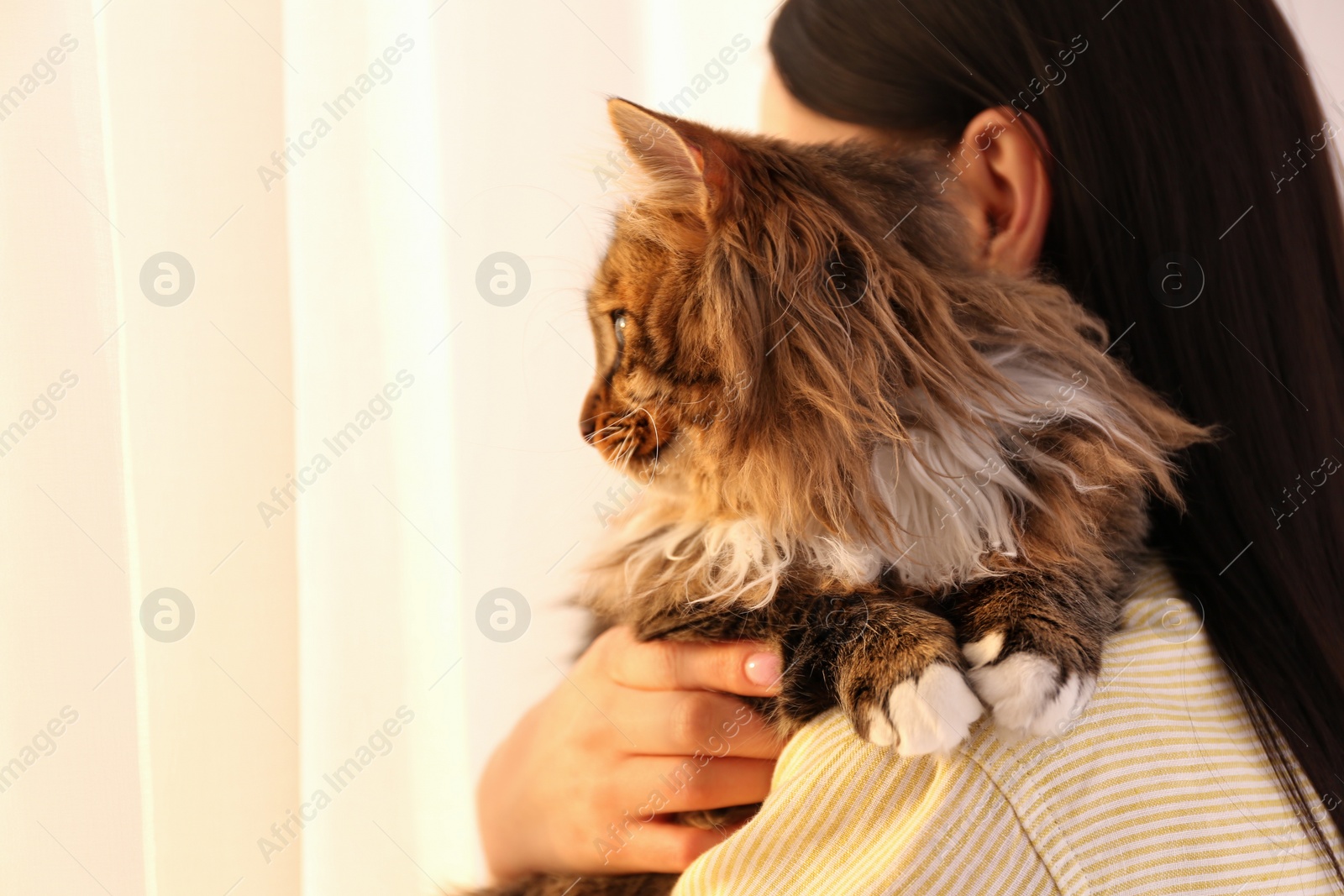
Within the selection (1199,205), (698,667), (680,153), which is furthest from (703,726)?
(1199,205)

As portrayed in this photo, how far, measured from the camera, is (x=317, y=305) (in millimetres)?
1295

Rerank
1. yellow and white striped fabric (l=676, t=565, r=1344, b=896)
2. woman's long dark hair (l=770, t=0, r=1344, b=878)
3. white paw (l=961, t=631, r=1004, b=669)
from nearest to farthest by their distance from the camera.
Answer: yellow and white striped fabric (l=676, t=565, r=1344, b=896)
white paw (l=961, t=631, r=1004, b=669)
woman's long dark hair (l=770, t=0, r=1344, b=878)

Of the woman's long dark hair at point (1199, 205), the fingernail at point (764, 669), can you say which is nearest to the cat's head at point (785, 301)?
the fingernail at point (764, 669)

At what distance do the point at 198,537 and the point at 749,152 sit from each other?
839 millimetres

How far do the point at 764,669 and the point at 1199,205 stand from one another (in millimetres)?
896

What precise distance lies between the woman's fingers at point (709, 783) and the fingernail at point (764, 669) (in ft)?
0.36

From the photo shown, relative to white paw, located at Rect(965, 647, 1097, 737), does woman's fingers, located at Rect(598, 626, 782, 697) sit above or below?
above

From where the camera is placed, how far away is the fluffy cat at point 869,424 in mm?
970

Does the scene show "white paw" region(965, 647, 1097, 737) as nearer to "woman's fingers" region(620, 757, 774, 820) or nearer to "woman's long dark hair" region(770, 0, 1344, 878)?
"woman's fingers" region(620, 757, 774, 820)

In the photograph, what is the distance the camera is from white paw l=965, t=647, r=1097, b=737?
0.82 meters

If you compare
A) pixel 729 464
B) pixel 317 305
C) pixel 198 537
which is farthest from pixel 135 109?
pixel 729 464

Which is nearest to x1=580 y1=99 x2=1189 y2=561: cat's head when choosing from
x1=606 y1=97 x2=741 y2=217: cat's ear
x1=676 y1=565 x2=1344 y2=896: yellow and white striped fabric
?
x1=606 y1=97 x2=741 y2=217: cat's ear

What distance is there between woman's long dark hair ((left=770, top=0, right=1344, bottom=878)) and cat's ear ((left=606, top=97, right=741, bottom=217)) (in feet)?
1.47

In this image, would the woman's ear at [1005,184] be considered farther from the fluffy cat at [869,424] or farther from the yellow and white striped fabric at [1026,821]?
the yellow and white striped fabric at [1026,821]
